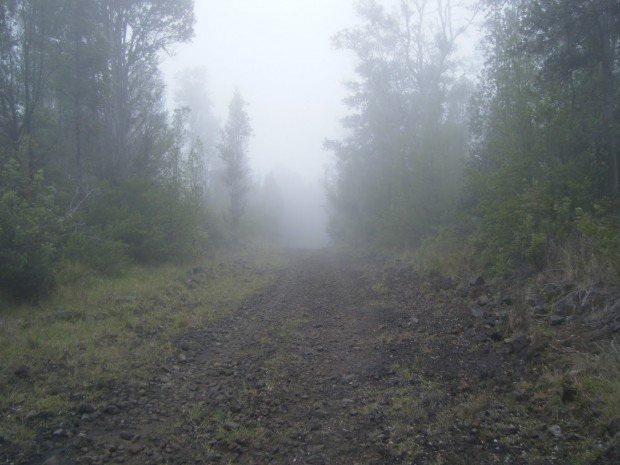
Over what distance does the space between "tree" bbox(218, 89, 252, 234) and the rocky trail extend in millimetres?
Result: 23331

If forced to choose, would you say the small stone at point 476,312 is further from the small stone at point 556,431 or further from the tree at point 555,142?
the small stone at point 556,431

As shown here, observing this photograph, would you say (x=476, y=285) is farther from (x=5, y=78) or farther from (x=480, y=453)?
(x=5, y=78)

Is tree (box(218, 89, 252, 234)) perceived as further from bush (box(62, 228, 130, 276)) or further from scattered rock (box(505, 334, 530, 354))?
scattered rock (box(505, 334, 530, 354))

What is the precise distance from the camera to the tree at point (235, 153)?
30.8 metres

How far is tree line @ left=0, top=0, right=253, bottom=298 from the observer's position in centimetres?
860

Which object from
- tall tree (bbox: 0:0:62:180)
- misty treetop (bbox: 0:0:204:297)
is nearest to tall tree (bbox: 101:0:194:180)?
misty treetop (bbox: 0:0:204:297)

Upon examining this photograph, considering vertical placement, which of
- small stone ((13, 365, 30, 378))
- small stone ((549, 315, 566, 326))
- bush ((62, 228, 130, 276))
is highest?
bush ((62, 228, 130, 276))

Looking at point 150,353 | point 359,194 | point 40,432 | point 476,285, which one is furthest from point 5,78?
point 359,194

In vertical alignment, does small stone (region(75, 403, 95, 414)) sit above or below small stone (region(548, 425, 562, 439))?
below

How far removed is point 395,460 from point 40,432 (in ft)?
11.7

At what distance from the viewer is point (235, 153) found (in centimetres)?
3158

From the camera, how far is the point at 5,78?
36.7ft

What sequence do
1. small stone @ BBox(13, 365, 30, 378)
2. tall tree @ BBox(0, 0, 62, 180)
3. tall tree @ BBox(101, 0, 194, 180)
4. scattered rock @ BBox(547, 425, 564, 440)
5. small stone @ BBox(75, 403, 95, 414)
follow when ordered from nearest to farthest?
scattered rock @ BBox(547, 425, 564, 440)
small stone @ BBox(75, 403, 95, 414)
small stone @ BBox(13, 365, 30, 378)
tall tree @ BBox(0, 0, 62, 180)
tall tree @ BBox(101, 0, 194, 180)

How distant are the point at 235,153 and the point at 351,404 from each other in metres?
28.6
